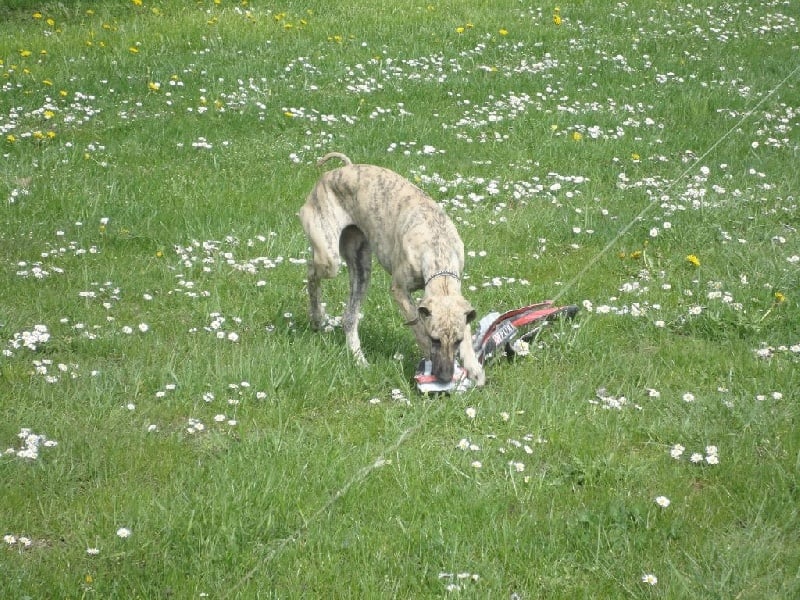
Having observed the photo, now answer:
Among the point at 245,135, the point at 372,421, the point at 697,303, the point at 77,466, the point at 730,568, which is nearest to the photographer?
the point at 730,568

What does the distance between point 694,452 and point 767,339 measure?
5.75ft

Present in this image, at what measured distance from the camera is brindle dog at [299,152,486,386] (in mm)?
6539

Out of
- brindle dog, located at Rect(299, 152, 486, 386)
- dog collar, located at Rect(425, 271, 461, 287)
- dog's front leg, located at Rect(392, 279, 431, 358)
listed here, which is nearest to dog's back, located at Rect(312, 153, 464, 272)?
brindle dog, located at Rect(299, 152, 486, 386)

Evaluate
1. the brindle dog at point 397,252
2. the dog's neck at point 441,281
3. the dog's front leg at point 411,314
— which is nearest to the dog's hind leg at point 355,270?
the brindle dog at point 397,252

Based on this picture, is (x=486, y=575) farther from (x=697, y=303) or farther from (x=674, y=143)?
(x=674, y=143)

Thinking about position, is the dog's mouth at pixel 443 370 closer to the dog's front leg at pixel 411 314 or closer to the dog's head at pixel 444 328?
the dog's head at pixel 444 328

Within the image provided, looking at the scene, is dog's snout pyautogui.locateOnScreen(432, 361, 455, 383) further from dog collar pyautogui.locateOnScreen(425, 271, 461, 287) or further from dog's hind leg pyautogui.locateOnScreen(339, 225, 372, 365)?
dog's hind leg pyautogui.locateOnScreen(339, 225, 372, 365)

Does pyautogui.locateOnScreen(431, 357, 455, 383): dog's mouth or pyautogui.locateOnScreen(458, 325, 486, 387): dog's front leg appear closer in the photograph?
pyautogui.locateOnScreen(431, 357, 455, 383): dog's mouth

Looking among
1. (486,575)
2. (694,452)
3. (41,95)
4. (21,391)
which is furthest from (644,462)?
(41,95)

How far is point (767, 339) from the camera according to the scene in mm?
7379

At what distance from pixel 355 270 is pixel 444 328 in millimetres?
1675

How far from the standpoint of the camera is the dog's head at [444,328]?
255 inches

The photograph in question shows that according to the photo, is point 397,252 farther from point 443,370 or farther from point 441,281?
point 443,370

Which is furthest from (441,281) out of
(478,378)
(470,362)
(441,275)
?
(478,378)
